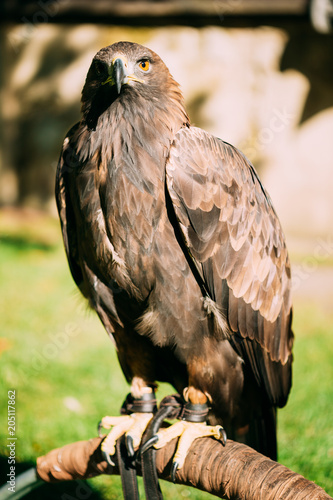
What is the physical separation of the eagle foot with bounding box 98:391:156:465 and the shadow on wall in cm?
561

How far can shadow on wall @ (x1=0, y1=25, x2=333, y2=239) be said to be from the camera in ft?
25.4

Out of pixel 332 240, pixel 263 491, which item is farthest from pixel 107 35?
pixel 263 491

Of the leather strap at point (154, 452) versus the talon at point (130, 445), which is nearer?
the leather strap at point (154, 452)

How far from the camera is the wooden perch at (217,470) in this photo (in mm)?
1890

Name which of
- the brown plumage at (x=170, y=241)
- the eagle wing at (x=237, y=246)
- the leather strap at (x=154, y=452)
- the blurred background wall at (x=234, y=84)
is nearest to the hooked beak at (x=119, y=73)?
the brown plumage at (x=170, y=241)

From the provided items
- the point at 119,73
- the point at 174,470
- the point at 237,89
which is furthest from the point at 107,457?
the point at 237,89

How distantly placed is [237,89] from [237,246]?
5691mm

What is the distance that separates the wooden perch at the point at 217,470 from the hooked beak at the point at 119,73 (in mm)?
1585

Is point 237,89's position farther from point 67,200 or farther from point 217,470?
point 217,470

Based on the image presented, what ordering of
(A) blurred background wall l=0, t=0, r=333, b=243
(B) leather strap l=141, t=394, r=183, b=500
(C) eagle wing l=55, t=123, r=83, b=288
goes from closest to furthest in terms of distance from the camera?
(B) leather strap l=141, t=394, r=183, b=500 < (C) eagle wing l=55, t=123, r=83, b=288 < (A) blurred background wall l=0, t=0, r=333, b=243

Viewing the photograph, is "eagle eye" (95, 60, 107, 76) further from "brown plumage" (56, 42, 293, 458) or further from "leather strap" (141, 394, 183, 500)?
"leather strap" (141, 394, 183, 500)

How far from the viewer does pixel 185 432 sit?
2.56 meters

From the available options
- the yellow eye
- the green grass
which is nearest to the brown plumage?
the yellow eye

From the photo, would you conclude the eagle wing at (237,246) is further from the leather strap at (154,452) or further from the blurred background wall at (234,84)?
the blurred background wall at (234,84)
